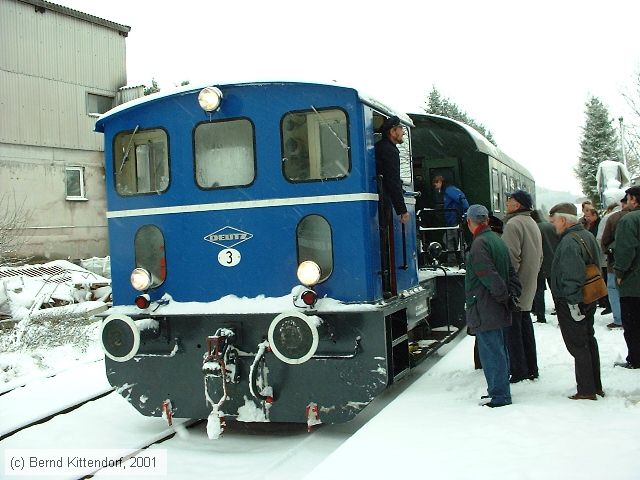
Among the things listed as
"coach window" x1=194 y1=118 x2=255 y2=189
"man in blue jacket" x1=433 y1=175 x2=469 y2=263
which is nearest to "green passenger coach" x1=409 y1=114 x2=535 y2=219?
"man in blue jacket" x1=433 y1=175 x2=469 y2=263

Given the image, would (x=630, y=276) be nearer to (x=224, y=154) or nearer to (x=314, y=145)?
(x=314, y=145)

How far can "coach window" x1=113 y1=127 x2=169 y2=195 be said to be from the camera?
662 centimetres

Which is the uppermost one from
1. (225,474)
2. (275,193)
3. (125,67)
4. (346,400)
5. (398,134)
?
(125,67)

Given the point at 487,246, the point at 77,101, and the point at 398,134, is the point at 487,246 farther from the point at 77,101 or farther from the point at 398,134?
the point at 77,101

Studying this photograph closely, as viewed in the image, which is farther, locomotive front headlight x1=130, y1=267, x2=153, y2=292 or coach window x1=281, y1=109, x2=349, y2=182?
locomotive front headlight x1=130, y1=267, x2=153, y2=292

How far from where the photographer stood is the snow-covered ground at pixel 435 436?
14.9ft

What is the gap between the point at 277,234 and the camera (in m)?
6.15

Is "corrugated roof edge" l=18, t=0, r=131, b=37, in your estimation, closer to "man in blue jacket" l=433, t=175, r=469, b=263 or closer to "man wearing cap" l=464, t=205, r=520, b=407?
"man in blue jacket" l=433, t=175, r=469, b=263

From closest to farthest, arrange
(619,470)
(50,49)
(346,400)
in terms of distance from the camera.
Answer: (619,470)
(346,400)
(50,49)

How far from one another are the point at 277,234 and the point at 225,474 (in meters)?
2.06

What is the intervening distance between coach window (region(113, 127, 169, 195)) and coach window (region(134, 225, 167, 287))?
39cm

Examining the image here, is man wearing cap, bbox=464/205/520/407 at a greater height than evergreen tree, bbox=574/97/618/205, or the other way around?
evergreen tree, bbox=574/97/618/205

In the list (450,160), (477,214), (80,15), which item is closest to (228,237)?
(477,214)

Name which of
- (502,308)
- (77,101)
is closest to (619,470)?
(502,308)
